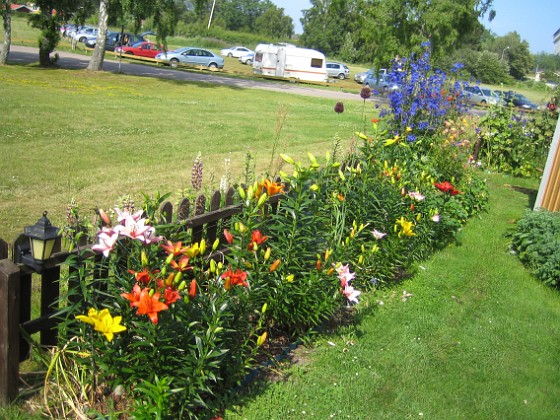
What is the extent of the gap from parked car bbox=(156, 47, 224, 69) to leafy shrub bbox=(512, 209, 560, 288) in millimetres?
33810

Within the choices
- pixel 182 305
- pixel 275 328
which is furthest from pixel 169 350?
pixel 275 328

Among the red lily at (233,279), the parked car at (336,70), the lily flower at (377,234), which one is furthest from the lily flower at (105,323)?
the parked car at (336,70)

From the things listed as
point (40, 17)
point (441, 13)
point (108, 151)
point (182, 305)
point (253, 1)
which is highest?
point (253, 1)

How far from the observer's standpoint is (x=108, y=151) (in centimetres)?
946

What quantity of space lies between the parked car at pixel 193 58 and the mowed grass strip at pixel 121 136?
53.0 ft

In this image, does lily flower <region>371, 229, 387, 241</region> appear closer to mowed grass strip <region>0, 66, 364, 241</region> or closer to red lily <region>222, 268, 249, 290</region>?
mowed grass strip <region>0, 66, 364, 241</region>

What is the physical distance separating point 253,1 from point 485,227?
361 feet

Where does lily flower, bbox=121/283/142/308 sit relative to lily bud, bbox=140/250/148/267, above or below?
below

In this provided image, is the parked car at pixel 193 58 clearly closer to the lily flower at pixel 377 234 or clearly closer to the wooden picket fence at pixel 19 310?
the lily flower at pixel 377 234

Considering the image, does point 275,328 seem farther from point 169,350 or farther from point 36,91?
point 36,91

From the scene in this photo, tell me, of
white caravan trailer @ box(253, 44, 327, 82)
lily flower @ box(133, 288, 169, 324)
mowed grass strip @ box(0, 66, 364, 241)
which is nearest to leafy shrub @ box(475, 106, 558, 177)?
mowed grass strip @ box(0, 66, 364, 241)

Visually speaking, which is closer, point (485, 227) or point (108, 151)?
point (485, 227)

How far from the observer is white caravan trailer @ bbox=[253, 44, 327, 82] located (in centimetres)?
3712

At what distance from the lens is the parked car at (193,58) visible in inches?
1471
